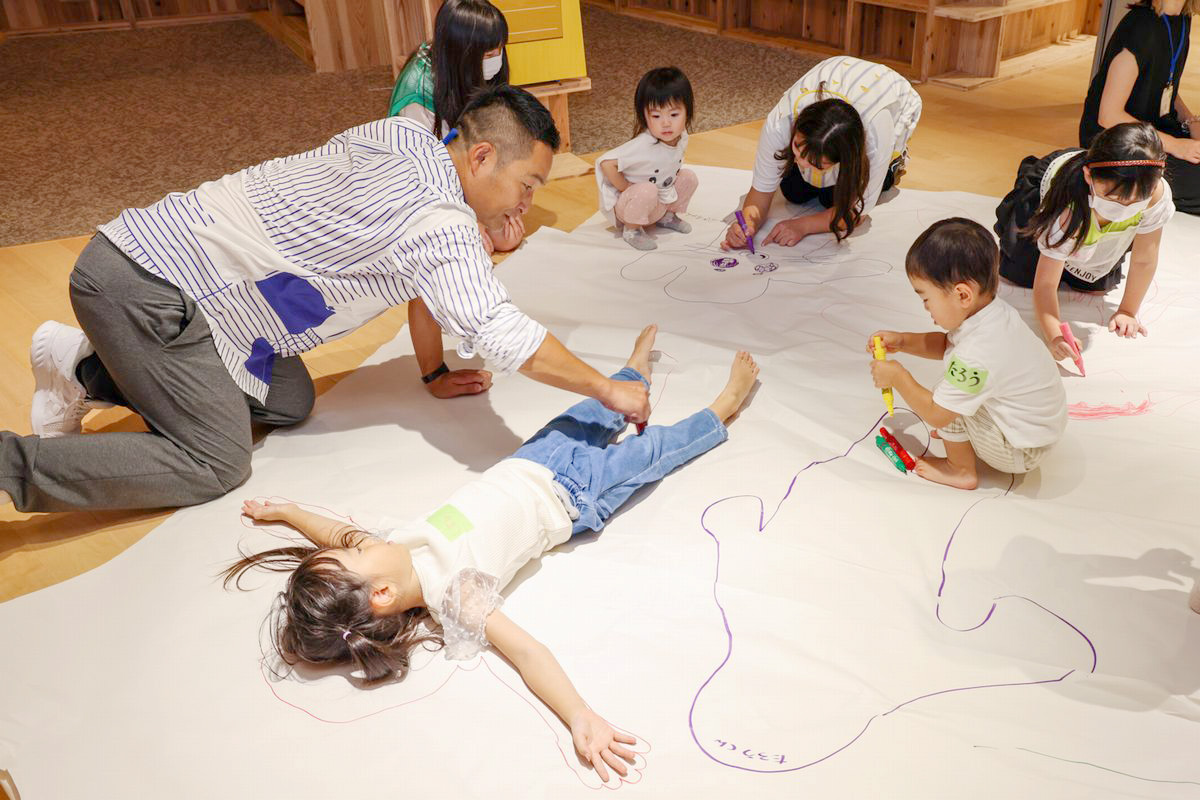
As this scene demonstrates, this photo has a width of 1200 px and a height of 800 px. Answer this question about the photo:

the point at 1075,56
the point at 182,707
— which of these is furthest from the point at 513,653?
A: the point at 1075,56

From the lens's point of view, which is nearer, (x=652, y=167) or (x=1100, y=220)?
(x=1100, y=220)

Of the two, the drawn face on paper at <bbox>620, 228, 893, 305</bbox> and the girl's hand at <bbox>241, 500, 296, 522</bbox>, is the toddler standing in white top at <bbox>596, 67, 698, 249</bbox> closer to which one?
the drawn face on paper at <bbox>620, 228, 893, 305</bbox>

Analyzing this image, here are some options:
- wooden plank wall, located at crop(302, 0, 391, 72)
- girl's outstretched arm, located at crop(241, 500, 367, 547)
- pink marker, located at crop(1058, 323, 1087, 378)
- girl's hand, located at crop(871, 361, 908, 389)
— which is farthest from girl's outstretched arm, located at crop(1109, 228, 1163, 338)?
wooden plank wall, located at crop(302, 0, 391, 72)

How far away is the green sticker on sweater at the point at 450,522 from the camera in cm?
147

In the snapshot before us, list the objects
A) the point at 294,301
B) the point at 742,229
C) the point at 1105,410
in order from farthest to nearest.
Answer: the point at 742,229 < the point at 1105,410 < the point at 294,301

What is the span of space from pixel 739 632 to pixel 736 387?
2.03ft

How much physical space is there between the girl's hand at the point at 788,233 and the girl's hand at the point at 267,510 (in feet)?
5.11

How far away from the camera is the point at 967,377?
1591mm

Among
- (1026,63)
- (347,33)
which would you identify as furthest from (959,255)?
(347,33)

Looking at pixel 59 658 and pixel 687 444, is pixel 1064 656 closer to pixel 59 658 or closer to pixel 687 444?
pixel 687 444

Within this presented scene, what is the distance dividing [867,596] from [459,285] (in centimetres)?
82

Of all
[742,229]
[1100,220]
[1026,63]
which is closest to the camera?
[1100,220]

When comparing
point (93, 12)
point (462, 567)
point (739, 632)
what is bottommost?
point (739, 632)

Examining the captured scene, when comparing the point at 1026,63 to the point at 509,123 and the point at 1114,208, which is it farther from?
the point at 509,123
